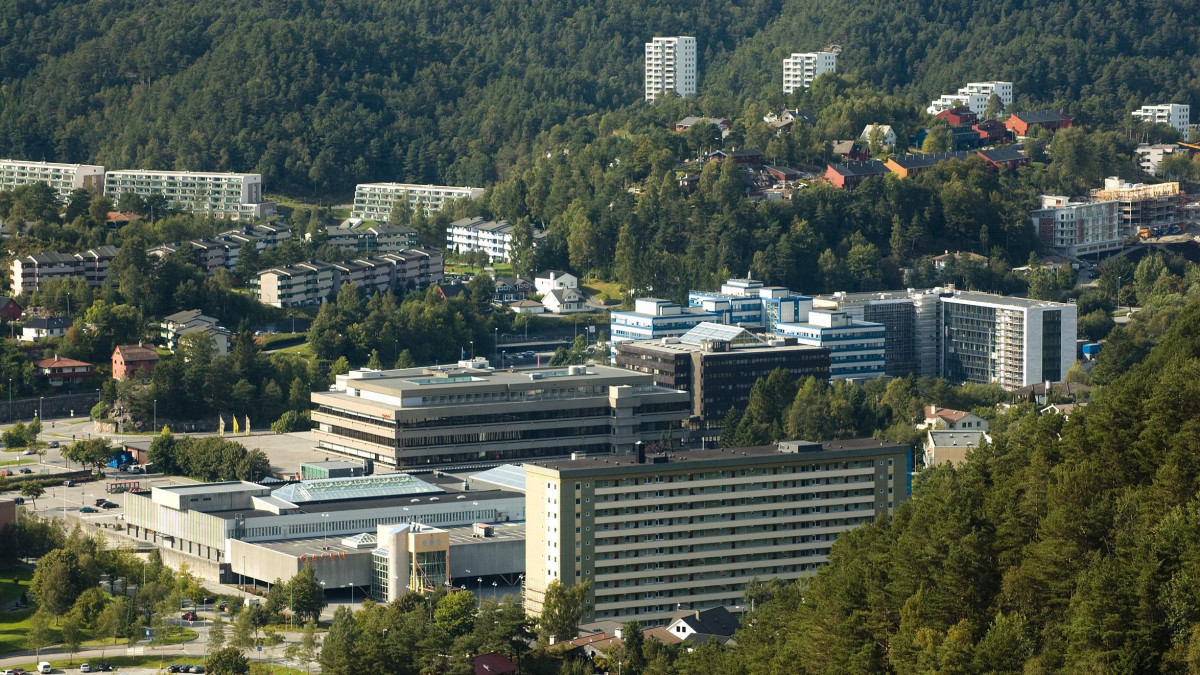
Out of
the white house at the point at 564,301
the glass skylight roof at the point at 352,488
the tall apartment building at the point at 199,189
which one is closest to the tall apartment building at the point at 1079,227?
the white house at the point at 564,301

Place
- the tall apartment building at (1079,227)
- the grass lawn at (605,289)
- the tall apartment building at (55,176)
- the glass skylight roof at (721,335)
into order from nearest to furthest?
the glass skylight roof at (721,335) < the grass lawn at (605,289) < the tall apartment building at (1079,227) < the tall apartment building at (55,176)

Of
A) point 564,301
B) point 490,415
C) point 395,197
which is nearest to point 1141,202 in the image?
point 564,301

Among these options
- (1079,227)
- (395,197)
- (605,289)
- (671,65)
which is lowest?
(605,289)

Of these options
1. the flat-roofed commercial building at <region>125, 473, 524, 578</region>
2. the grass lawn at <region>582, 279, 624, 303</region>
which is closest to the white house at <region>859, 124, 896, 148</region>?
the grass lawn at <region>582, 279, 624, 303</region>

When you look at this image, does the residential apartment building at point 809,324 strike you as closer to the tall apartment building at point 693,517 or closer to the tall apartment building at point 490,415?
the tall apartment building at point 490,415

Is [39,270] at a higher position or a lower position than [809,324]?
higher

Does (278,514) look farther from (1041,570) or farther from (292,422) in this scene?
(1041,570)

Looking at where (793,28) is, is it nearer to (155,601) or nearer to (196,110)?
(196,110)

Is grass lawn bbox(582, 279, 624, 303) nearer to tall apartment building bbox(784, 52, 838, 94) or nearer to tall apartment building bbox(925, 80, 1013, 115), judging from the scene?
tall apartment building bbox(925, 80, 1013, 115)
